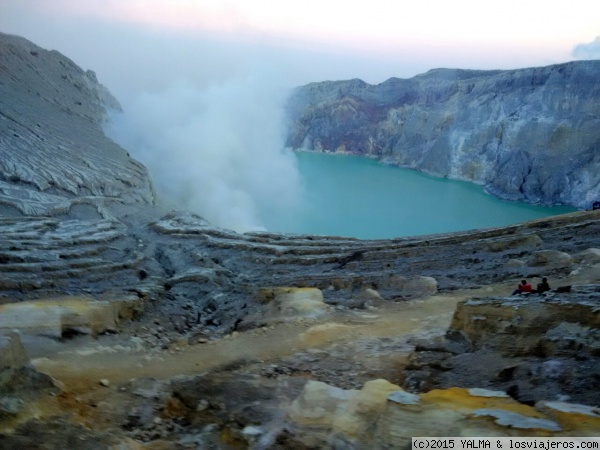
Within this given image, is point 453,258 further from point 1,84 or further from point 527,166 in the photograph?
point 527,166

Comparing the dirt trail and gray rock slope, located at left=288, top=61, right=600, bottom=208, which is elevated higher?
gray rock slope, located at left=288, top=61, right=600, bottom=208

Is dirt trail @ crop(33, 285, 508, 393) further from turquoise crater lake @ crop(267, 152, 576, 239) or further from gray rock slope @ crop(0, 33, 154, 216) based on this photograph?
turquoise crater lake @ crop(267, 152, 576, 239)

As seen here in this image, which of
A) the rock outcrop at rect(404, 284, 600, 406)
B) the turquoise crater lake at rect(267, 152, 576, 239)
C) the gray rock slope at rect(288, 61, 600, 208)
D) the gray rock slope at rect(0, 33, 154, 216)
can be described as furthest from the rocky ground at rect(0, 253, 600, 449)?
the gray rock slope at rect(288, 61, 600, 208)

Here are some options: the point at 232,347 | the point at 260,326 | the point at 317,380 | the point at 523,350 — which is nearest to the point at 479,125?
the point at 260,326

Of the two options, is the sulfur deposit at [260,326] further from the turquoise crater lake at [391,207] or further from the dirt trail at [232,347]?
the turquoise crater lake at [391,207]

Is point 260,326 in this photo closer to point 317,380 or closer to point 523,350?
point 317,380

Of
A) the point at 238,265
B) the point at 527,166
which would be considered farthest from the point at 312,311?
the point at 527,166
